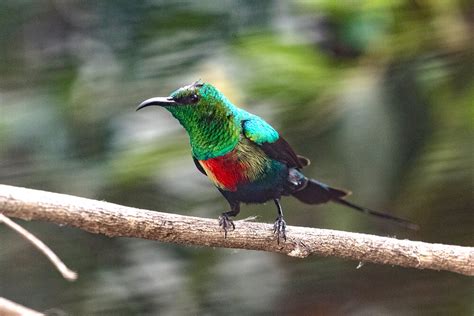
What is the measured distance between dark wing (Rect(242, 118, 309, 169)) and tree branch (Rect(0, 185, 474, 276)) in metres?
0.17

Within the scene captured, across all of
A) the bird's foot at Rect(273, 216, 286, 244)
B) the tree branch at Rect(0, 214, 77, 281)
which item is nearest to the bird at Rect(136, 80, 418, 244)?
the bird's foot at Rect(273, 216, 286, 244)

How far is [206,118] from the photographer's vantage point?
156 cm

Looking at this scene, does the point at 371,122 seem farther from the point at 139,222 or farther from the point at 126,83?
the point at 139,222

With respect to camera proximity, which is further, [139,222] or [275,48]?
[275,48]

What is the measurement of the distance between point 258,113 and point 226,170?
0.80m

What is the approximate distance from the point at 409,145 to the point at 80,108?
1086mm

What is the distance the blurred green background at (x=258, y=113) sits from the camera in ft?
7.84

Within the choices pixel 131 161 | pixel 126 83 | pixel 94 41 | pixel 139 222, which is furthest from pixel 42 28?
pixel 139 222

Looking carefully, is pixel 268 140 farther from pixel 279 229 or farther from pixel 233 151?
pixel 279 229

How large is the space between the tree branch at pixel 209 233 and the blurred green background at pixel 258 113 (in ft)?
2.42

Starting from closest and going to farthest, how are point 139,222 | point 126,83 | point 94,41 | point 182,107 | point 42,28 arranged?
point 139,222
point 182,107
point 126,83
point 94,41
point 42,28

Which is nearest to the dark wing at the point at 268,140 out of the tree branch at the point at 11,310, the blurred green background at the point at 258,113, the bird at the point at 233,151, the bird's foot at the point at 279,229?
the bird at the point at 233,151

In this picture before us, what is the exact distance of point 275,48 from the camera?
2.44m

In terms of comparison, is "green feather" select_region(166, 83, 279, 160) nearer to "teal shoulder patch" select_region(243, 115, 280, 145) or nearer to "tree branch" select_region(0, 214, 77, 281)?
"teal shoulder patch" select_region(243, 115, 280, 145)
